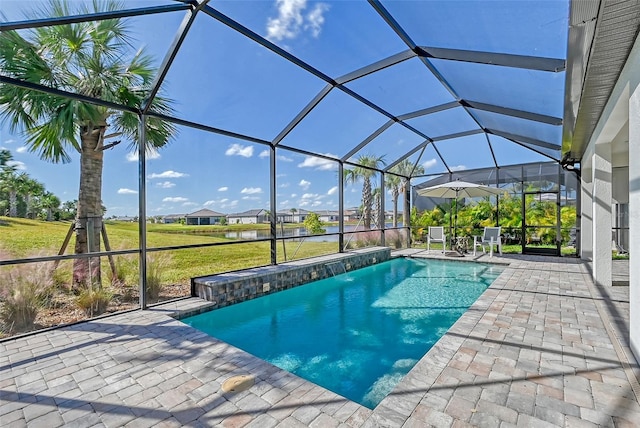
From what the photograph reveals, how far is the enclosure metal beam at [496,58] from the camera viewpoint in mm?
4262

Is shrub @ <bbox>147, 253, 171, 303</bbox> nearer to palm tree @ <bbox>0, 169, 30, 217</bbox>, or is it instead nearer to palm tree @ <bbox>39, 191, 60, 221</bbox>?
palm tree @ <bbox>39, 191, 60, 221</bbox>

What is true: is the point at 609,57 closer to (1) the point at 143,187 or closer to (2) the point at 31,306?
(1) the point at 143,187

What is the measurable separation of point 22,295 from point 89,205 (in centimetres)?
217

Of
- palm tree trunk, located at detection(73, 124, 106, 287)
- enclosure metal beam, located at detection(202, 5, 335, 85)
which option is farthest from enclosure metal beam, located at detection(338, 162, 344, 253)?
palm tree trunk, located at detection(73, 124, 106, 287)

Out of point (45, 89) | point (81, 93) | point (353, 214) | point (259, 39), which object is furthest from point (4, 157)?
point (353, 214)

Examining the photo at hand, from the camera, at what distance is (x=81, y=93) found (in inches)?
237

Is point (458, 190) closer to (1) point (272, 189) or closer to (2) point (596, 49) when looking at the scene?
(1) point (272, 189)

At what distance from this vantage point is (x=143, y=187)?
510 cm

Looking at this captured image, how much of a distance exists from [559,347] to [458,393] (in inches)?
67.6

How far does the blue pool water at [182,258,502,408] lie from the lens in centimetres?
384

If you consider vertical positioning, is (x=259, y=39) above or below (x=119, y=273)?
above

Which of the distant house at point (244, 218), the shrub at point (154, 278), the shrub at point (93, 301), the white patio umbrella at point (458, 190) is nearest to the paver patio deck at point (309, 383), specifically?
the shrub at point (93, 301)

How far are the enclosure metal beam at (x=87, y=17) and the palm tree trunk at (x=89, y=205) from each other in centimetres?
331

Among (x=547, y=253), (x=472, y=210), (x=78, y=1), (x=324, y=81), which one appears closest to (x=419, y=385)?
(x=324, y=81)
